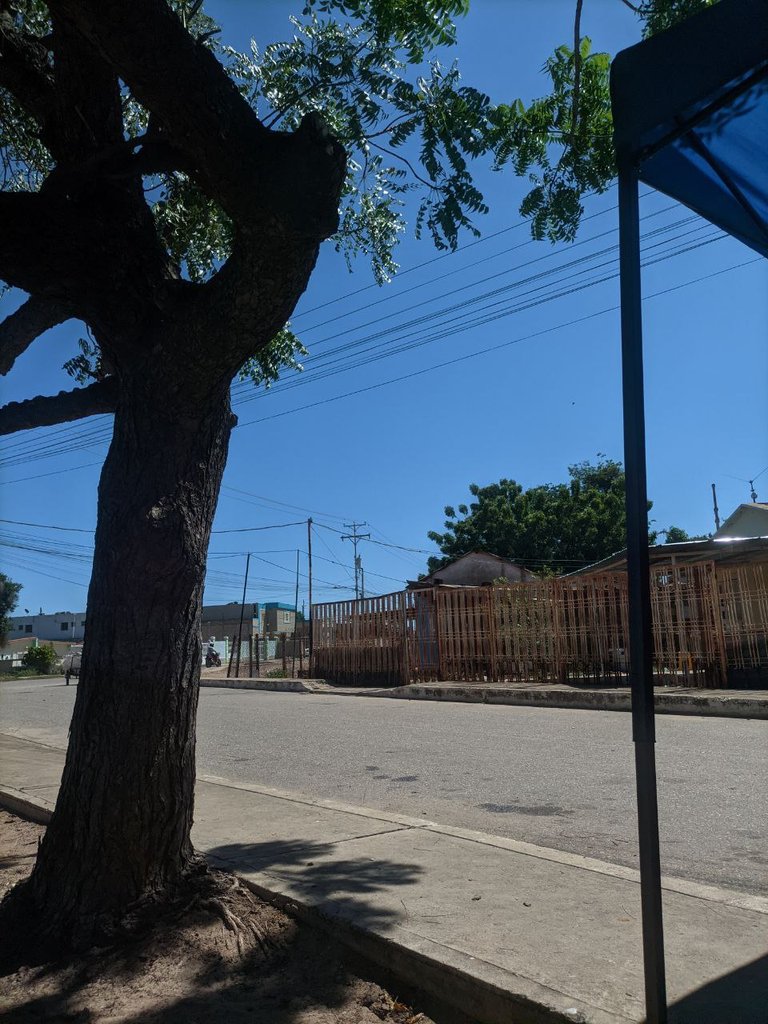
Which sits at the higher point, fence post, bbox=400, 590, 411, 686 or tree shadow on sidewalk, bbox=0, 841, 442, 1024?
fence post, bbox=400, 590, 411, 686

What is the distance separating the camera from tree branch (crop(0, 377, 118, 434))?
4.54 metres

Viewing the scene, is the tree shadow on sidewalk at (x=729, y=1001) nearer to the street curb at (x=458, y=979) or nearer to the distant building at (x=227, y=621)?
the street curb at (x=458, y=979)

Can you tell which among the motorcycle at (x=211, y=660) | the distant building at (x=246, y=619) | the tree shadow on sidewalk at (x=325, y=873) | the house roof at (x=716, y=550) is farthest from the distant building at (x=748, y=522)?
the distant building at (x=246, y=619)

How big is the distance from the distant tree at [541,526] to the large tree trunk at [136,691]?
115 ft

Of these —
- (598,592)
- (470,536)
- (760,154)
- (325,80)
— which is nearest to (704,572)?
(598,592)

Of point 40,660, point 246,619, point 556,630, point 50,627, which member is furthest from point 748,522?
point 50,627

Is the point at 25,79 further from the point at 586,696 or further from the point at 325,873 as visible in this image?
the point at 586,696

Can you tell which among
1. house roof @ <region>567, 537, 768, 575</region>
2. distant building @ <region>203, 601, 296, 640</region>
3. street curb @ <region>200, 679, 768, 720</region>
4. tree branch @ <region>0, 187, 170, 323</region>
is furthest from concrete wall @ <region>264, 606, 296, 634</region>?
tree branch @ <region>0, 187, 170, 323</region>

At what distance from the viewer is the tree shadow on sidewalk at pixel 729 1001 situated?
8.63 ft

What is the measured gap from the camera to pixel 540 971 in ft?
9.74

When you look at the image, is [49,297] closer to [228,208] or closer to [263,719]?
[228,208]

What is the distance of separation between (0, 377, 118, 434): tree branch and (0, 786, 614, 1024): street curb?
2.78m

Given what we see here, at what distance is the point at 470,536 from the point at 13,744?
103 ft

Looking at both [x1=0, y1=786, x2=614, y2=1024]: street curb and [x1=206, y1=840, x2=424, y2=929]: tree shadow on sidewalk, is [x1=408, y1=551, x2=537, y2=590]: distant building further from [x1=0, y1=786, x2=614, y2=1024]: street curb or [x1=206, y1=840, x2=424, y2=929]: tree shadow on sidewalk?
[x1=0, y1=786, x2=614, y2=1024]: street curb
